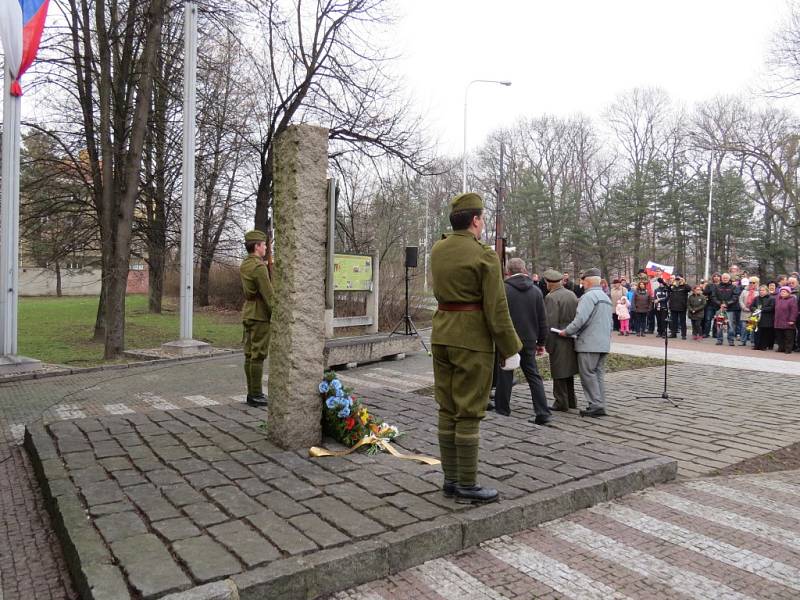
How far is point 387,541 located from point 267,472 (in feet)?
5.00

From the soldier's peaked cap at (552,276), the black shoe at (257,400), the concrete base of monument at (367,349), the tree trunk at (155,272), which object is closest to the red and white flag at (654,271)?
the concrete base of monument at (367,349)

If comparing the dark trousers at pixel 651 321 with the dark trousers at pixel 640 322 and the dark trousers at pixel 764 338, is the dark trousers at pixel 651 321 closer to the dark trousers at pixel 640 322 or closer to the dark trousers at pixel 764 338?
the dark trousers at pixel 640 322

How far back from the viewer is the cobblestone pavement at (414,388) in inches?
186

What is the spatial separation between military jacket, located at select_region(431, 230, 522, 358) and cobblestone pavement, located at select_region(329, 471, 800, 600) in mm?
1291

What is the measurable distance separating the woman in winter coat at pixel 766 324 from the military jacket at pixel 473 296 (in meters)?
14.6

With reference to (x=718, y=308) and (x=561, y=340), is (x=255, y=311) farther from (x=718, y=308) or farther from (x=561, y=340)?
(x=718, y=308)

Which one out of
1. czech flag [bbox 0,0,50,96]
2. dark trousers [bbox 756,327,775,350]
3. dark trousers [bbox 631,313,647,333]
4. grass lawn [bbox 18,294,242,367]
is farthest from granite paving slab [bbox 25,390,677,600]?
dark trousers [bbox 631,313,647,333]

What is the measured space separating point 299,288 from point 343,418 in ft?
3.91

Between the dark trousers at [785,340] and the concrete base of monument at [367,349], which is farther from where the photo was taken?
the dark trousers at [785,340]

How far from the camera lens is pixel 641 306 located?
20.0 m

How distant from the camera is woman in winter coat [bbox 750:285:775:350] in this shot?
52.7 feet

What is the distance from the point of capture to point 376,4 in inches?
714

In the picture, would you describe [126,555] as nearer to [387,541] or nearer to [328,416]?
[387,541]

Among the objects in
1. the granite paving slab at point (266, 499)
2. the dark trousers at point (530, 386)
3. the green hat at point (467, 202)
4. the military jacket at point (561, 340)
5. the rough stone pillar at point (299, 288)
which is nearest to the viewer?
the granite paving slab at point (266, 499)
